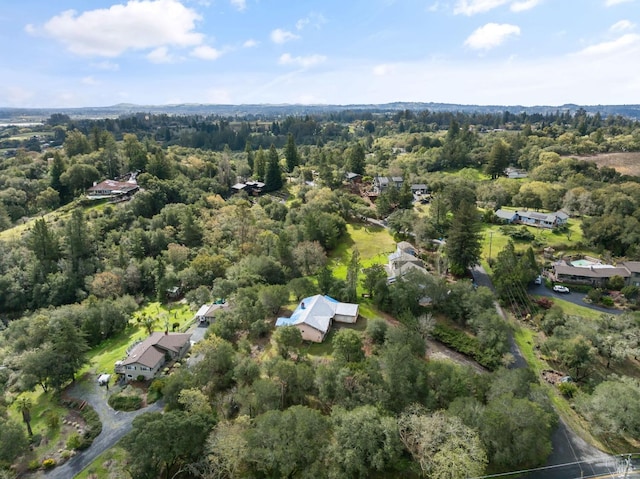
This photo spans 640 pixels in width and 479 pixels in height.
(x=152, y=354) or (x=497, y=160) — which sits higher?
(x=497, y=160)

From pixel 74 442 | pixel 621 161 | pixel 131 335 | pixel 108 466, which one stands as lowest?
pixel 131 335

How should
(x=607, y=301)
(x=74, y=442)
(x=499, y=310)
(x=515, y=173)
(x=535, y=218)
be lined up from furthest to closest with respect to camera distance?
(x=515, y=173), (x=535, y=218), (x=607, y=301), (x=499, y=310), (x=74, y=442)

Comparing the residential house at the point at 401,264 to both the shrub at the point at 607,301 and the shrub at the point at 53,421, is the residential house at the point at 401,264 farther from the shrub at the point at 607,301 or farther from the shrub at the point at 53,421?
the shrub at the point at 53,421

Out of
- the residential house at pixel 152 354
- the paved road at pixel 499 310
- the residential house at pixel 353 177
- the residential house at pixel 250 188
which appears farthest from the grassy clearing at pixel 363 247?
the residential house at pixel 250 188

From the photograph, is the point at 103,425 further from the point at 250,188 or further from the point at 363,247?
the point at 250,188

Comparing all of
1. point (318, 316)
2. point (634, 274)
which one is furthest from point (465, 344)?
point (634, 274)

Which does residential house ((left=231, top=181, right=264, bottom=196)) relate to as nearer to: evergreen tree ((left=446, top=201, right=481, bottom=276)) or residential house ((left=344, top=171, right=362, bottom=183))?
residential house ((left=344, top=171, right=362, bottom=183))

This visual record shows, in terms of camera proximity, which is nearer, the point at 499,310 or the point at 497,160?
the point at 499,310

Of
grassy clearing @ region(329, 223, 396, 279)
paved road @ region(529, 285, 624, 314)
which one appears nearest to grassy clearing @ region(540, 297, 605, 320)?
paved road @ region(529, 285, 624, 314)
